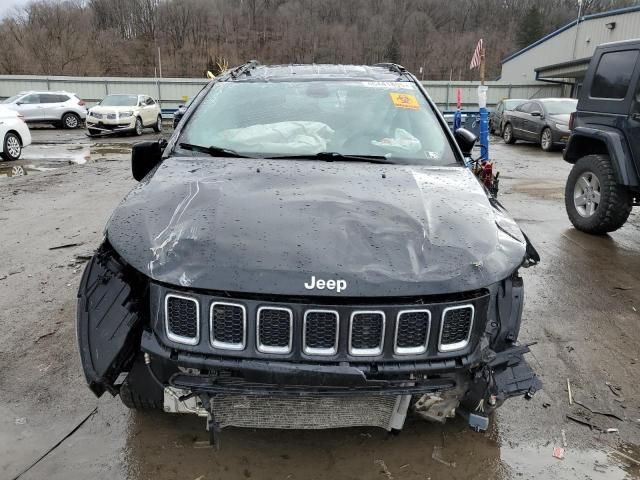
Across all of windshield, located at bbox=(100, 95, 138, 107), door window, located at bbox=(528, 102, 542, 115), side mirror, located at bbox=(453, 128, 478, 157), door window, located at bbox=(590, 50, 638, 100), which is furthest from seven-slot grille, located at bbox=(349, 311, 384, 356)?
windshield, located at bbox=(100, 95, 138, 107)

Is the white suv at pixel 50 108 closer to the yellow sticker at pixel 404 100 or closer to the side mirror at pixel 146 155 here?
the side mirror at pixel 146 155

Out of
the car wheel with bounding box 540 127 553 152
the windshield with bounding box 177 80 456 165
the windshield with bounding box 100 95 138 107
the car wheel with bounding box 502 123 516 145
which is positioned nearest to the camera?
the windshield with bounding box 177 80 456 165

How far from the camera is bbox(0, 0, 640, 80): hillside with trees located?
64.8m

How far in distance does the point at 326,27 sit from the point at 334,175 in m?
94.8

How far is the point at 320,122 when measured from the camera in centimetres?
332

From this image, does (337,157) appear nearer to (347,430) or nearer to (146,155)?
(146,155)

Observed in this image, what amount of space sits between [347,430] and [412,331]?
2.87ft

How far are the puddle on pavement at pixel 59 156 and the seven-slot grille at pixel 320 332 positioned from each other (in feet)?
34.0

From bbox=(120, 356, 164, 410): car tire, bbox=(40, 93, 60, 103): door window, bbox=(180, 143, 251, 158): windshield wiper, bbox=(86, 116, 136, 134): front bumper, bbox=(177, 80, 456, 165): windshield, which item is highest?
bbox=(177, 80, 456, 165): windshield

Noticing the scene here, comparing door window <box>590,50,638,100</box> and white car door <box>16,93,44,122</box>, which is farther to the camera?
white car door <box>16,93,44,122</box>

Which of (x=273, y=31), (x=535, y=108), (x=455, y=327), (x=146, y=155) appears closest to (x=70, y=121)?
(x=535, y=108)

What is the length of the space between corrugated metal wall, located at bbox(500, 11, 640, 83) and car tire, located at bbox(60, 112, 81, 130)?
23047mm

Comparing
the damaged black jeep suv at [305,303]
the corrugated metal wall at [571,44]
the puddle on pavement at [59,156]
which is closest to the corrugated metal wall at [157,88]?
the corrugated metal wall at [571,44]

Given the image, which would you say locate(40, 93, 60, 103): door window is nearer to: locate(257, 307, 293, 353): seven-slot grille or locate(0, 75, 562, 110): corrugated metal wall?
locate(0, 75, 562, 110): corrugated metal wall
